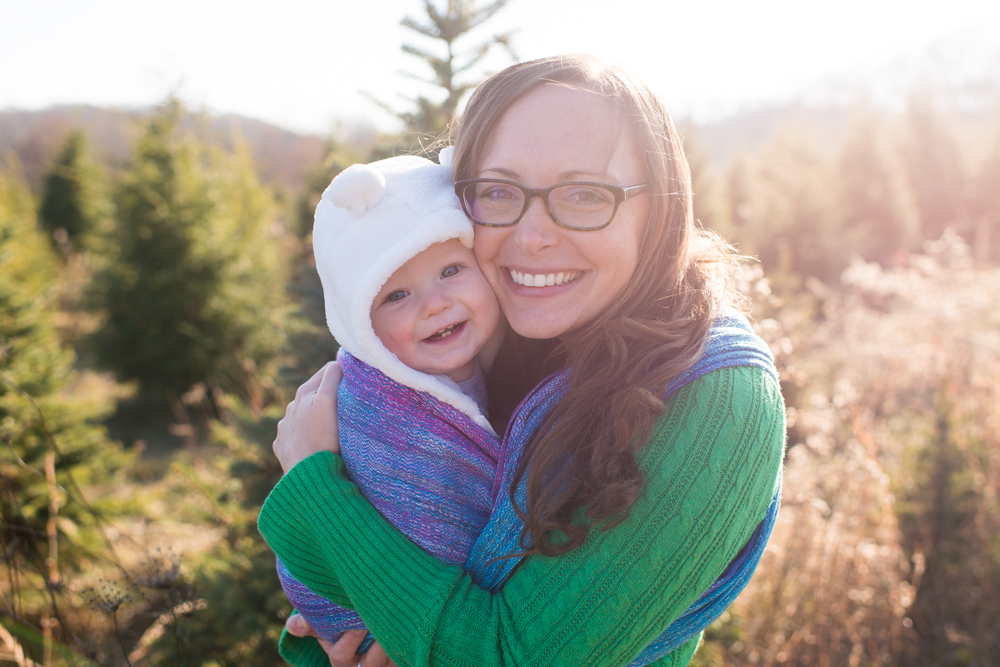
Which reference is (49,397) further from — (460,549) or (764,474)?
(764,474)

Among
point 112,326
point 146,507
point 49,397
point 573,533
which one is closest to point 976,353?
point 573,533

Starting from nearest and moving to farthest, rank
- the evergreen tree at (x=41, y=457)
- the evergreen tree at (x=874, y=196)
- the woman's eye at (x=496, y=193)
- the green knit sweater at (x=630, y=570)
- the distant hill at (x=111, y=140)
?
the green knit sweater at (x=630, y=570) → the woman's eye at (x=496, y=193) → the evergreen tree at (x=41, y=457) → the evergreen tree at (x=874, y=196) → the distant hill at (x=111, y=140)

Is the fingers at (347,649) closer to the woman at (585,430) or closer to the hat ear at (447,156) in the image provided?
the woman at (585,430)

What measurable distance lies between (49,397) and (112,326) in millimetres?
5029

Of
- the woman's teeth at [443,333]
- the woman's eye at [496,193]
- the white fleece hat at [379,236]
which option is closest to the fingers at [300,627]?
the white fleece hat at [379,236]

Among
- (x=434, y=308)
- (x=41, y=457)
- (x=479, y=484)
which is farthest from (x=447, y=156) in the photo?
(x=41, y=457)

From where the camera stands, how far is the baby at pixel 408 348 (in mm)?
1291

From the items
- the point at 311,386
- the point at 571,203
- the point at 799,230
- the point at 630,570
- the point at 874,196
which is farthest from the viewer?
Result: the point at 874,196

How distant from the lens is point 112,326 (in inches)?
332

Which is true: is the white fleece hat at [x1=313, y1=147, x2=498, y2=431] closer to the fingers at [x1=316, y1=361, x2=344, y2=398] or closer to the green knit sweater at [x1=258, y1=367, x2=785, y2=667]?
the fingers at [x1=316, y1=361, x2=344, y2=398]

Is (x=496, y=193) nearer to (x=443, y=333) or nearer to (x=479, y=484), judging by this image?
(x=443, y=333)

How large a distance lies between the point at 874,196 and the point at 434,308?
14.2 meters

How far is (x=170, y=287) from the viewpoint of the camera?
27.0 ft

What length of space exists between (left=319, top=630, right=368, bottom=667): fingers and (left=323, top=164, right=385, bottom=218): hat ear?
3.30 ft
